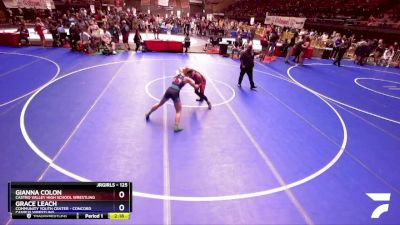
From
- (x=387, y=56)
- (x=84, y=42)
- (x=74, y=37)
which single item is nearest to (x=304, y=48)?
(x=387, y=56)

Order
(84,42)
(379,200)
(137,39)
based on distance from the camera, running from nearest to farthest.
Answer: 1. (379,200)
2. (84,42)
3. (137,39)

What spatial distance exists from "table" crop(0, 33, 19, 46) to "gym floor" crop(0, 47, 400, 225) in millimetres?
5953

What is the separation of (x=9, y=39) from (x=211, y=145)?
1897 cm

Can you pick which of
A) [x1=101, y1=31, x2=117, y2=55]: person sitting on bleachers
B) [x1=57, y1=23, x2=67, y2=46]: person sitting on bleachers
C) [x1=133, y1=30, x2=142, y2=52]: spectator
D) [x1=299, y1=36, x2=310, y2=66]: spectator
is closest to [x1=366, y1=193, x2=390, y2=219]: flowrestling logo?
[x1=299, y1=36, x2=310, y2=66]: spectator

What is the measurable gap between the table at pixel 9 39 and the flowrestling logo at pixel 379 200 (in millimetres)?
22386

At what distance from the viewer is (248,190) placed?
18.5 feet

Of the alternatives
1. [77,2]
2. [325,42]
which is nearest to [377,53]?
[325,42]

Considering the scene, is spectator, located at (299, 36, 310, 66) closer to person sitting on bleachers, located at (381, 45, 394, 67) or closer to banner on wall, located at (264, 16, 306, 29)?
banner on wall, located at (264, 16, 306, 29)

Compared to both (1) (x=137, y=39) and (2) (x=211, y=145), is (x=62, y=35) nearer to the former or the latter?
(1) (x=137, y=39)

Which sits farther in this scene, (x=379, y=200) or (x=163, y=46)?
(x=163, y=46)

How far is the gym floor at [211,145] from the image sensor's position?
5.27 m

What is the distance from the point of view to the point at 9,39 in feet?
59.7
